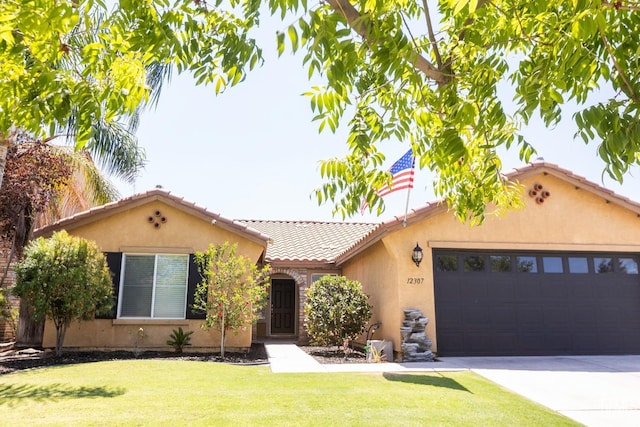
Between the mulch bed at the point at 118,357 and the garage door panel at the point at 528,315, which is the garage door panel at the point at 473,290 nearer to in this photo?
the garage door panel at the point at 528,315

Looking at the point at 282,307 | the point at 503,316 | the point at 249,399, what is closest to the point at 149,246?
the point at 249,399

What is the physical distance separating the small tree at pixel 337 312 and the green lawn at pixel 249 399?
3.26 metres

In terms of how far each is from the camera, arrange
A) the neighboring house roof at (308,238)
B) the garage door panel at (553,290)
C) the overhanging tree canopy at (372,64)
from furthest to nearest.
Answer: the neighboring house roof at (308,238) < the garage door panel at (553,290) < the overhanging tree canopy at (372,64)

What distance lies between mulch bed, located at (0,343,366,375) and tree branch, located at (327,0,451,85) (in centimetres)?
785

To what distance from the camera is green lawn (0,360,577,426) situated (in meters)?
5.55

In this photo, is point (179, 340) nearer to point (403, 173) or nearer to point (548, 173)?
point (403, 173)

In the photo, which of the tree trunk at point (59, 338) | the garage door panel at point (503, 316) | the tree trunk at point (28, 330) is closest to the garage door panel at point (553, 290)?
the garage door panel at point (503, 316)

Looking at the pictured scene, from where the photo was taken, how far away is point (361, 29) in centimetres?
371

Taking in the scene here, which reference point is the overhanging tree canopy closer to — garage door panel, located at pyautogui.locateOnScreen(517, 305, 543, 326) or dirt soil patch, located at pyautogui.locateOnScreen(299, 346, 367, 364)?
dirt soil patch, located at pyautogui.locateOnScreen(299, 346, 367, 364)

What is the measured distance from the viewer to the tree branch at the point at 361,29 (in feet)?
11.0

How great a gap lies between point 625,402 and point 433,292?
202 inches

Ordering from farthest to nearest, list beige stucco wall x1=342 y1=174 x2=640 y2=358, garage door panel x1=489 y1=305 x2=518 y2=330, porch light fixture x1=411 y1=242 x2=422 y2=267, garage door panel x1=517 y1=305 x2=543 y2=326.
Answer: garage door panel x1=517 y1=305 x2=543 y2=326 → garage door panel x1=489 y1=305 x2=518 y2=330 → beige stucco wall x1=342 y1=174 x2=640 y2=358 → porch light fixture x1=411 y1=242 x2=422 y2=267

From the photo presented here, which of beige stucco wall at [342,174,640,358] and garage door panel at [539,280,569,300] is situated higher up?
beige stucco wall at [342,174,640,358]

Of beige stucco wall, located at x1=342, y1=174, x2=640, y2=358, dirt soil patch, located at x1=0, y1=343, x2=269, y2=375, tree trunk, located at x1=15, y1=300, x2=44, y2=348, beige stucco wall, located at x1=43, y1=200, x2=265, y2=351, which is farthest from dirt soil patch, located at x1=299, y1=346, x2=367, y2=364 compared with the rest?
tree trunk, located at x1=15, y1=300, x2=44, y2=348
